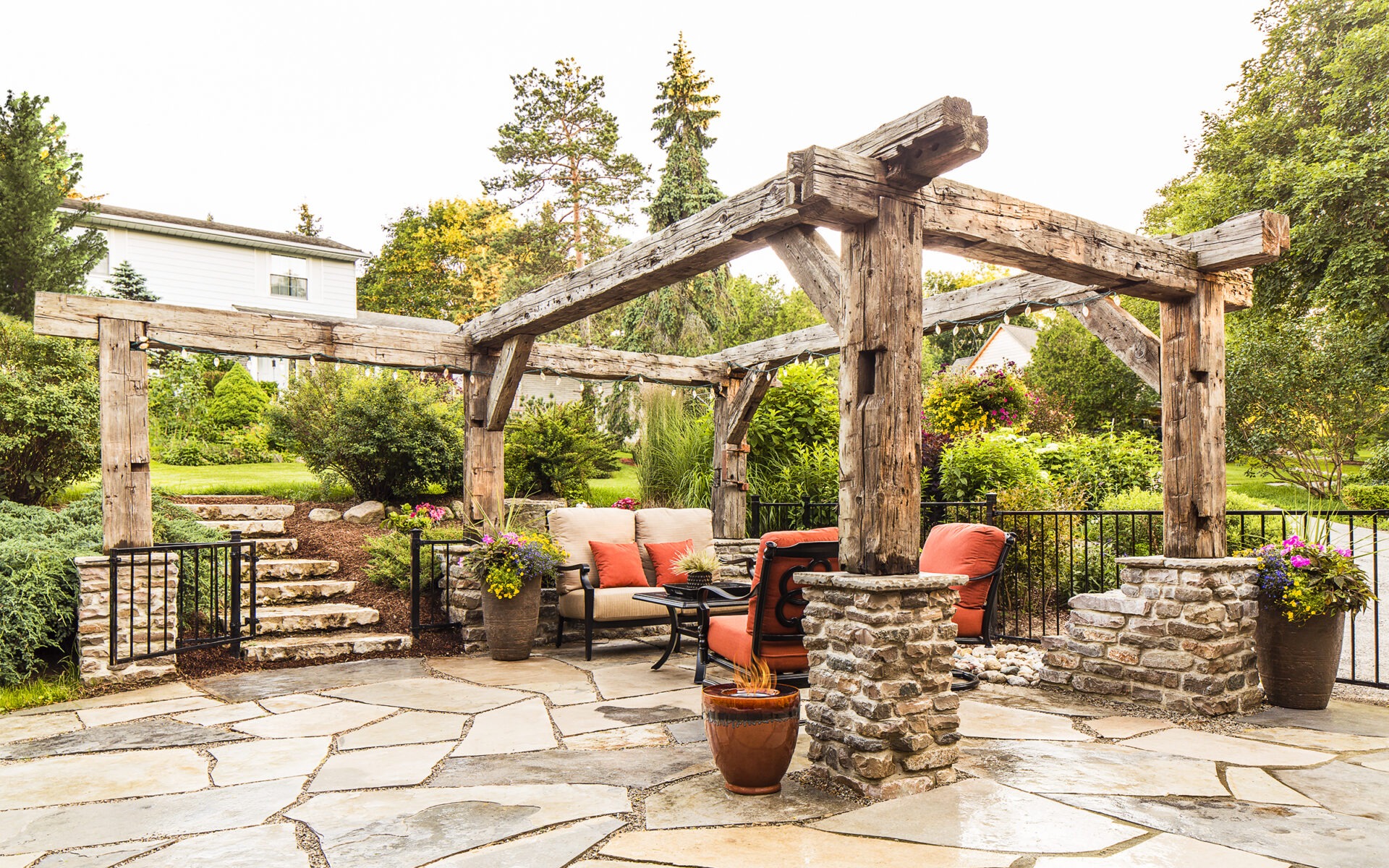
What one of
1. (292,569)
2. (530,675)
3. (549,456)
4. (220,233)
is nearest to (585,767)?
(530,675)

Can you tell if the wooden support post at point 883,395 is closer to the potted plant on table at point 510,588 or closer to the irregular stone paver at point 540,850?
the irregular stone paver at point 540,850

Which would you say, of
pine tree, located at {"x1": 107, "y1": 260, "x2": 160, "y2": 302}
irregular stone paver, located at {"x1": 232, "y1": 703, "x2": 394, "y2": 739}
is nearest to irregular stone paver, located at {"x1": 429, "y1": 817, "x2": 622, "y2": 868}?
irregular stone paver, located at {"x1": 232, "y1": 703, "x2": 394, "y2": 739}

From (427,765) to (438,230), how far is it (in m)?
25.5

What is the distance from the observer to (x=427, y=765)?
349 centimetres

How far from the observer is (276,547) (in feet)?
24.3

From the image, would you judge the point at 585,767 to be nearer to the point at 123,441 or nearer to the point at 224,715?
the point at 224,715

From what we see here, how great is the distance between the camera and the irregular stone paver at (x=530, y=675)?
485cm

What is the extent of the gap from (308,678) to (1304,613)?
5788 millimetres

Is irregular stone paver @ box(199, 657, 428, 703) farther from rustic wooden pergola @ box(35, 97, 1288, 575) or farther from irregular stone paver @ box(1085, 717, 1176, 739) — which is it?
irregular stone paver @ box(1085, 717, 1176, 739)

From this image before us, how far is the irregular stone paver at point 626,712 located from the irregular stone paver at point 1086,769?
149 centimetres

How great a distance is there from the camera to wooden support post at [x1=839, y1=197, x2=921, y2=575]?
3.38m

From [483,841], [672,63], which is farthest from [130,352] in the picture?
[672,63]

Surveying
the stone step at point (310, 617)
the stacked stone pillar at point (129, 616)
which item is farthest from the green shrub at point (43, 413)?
the stacked stone pillar at point (129, 616)

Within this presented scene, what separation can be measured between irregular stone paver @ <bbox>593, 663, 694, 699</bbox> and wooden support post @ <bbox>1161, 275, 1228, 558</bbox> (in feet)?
9.82
